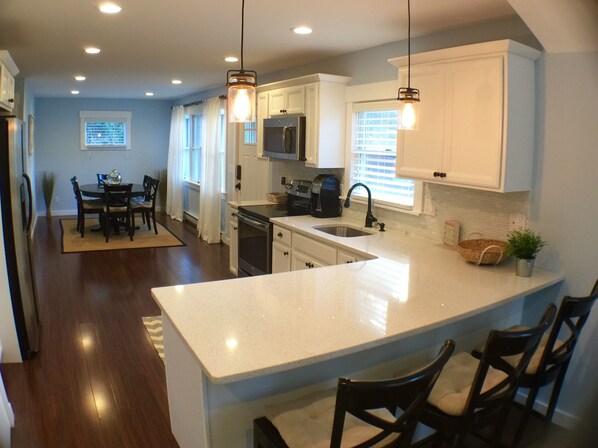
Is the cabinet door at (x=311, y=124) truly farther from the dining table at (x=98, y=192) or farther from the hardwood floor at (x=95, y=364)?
the dining table at (x=98, y=192)

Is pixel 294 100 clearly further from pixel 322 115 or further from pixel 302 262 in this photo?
pixel 302 262

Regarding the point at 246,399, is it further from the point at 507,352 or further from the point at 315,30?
the point at 315,30

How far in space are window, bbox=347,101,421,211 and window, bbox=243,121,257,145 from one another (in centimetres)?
217

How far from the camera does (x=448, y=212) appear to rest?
11.2 ft

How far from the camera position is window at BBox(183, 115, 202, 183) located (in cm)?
885

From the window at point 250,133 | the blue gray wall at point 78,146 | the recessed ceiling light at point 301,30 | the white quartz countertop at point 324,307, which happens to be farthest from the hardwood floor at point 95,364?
the blue gray wall at point 78,146

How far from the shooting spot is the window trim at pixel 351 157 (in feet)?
11.9

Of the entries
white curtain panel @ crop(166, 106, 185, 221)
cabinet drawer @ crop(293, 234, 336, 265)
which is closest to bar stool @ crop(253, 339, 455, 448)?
cabinet drawer @ crop(293, 234, 336, 265)

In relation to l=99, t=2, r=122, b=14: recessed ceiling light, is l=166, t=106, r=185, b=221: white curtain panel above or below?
below

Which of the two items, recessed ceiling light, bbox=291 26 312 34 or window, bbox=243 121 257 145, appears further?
window, bbox=243 121 257 145

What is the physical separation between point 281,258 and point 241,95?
83.6 inches

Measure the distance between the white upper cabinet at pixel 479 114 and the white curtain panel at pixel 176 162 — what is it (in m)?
6.93

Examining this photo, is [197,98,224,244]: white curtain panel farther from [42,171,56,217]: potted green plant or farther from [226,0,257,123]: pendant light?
[226,0,257,123]: pendant light

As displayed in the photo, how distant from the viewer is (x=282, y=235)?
4160 mm
